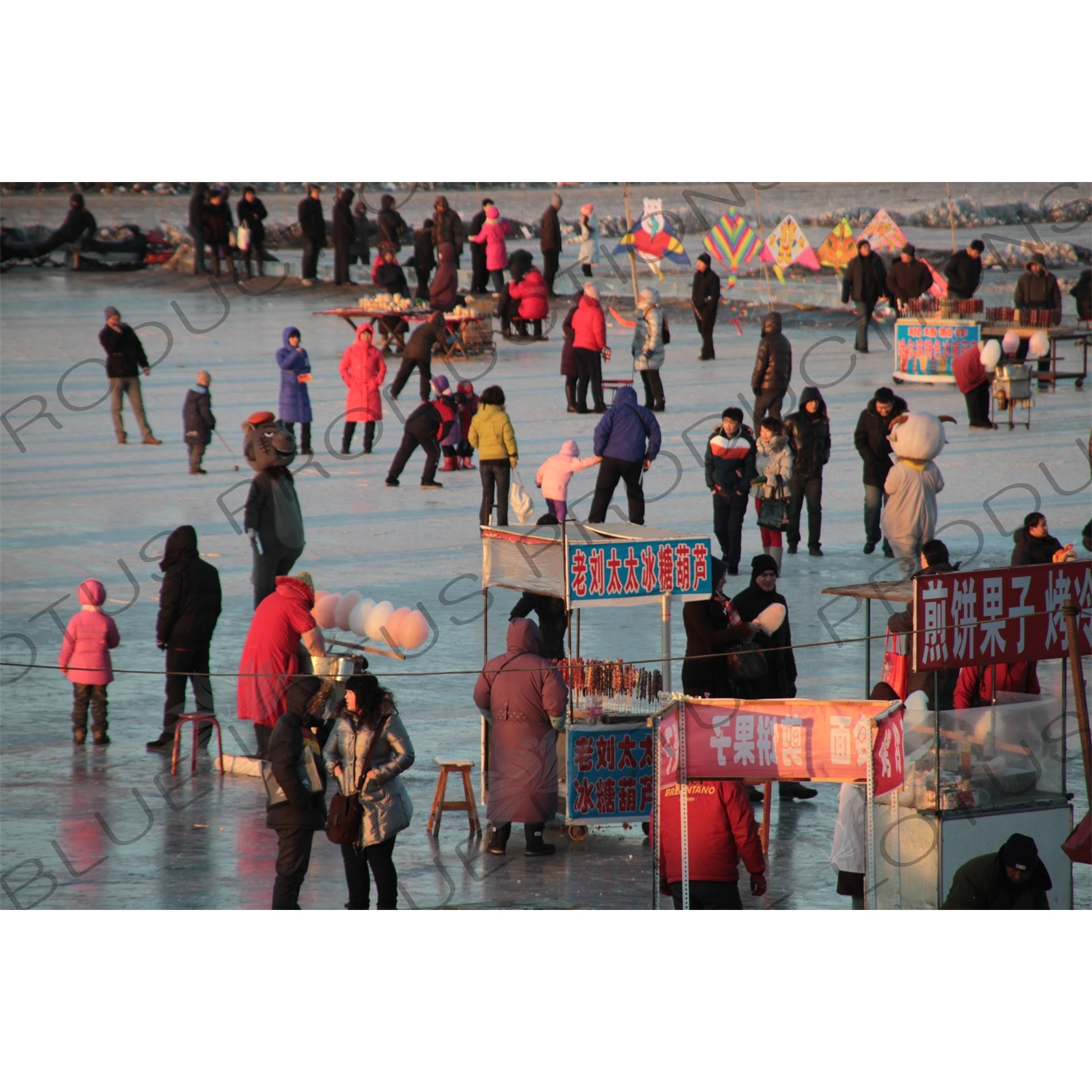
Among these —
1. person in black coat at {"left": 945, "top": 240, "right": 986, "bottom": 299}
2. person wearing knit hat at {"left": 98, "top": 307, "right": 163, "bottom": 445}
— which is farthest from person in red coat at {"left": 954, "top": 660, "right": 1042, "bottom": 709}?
person in black coat at {"left": 945, "top": 240, "right": 986, "bottom": 299}

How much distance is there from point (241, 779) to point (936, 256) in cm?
2094

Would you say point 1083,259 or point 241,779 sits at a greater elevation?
point 1083,259

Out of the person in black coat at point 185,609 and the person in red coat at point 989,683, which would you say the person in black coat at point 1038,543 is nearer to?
the person in red coat at point 989,683

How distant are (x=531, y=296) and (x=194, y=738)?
14.3 meters

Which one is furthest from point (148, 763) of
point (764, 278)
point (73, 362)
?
point (764, 278)

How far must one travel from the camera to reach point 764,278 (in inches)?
1049

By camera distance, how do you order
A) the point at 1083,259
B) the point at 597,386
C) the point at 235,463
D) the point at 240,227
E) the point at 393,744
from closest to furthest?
the point at 393,744
the point at 235,463
the point at 597,386
the point at 240,227
the point at 1083,259

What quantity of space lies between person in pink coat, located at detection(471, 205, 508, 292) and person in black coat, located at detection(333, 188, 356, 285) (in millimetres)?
1849

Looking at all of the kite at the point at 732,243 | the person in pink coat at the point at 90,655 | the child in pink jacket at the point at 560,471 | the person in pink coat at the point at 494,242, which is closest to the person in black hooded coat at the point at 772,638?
the person in pink coat at the point at 90,655

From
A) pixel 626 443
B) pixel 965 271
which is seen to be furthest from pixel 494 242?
pixel 626 443

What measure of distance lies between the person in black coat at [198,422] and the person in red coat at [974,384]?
25.5ft

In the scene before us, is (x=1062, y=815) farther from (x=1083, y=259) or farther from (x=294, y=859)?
(x=1083, y=259)

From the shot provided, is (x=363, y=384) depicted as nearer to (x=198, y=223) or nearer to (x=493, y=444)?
(x=493, y=444)

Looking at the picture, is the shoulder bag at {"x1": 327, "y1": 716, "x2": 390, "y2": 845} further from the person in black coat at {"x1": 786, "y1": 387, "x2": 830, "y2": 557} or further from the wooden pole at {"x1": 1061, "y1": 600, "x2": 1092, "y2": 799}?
the person in black coat at {"x1": 786, "y1": 387, "x2": 830, "y2": 557}
